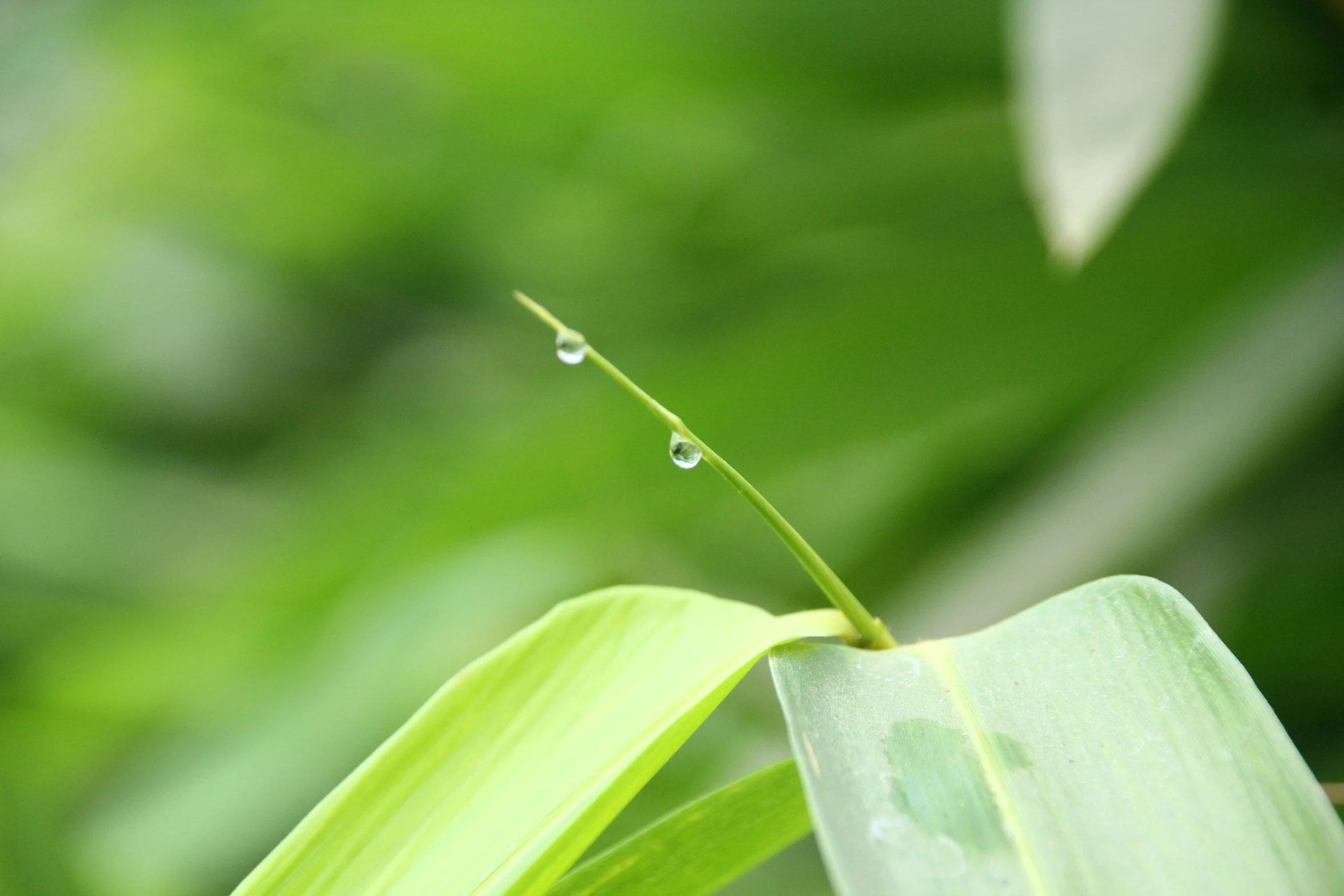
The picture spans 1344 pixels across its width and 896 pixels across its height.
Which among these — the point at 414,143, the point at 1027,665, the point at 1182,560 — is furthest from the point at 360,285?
the point at 1027,665

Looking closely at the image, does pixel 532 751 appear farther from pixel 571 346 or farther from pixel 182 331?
pixel 182 331

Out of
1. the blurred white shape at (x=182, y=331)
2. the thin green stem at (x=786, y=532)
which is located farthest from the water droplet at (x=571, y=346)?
the blurred white shape at (x=182, y=331)

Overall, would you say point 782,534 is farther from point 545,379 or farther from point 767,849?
point 545,379

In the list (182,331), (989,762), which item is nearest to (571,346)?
(989,762)

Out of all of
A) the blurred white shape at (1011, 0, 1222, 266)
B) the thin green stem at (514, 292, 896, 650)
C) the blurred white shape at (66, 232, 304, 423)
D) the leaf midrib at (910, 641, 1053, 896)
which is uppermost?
the blurred white shape at (66, 232, 304, 423)

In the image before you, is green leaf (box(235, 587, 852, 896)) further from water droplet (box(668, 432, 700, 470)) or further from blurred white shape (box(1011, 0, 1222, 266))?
blurred white shape (box(1011, 0, 1222, 266))

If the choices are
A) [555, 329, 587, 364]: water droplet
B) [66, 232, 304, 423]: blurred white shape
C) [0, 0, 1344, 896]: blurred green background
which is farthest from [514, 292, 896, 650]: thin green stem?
[66, 232, 304, 423]: blurred white shape

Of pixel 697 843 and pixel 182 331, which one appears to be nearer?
pixel 697 843
